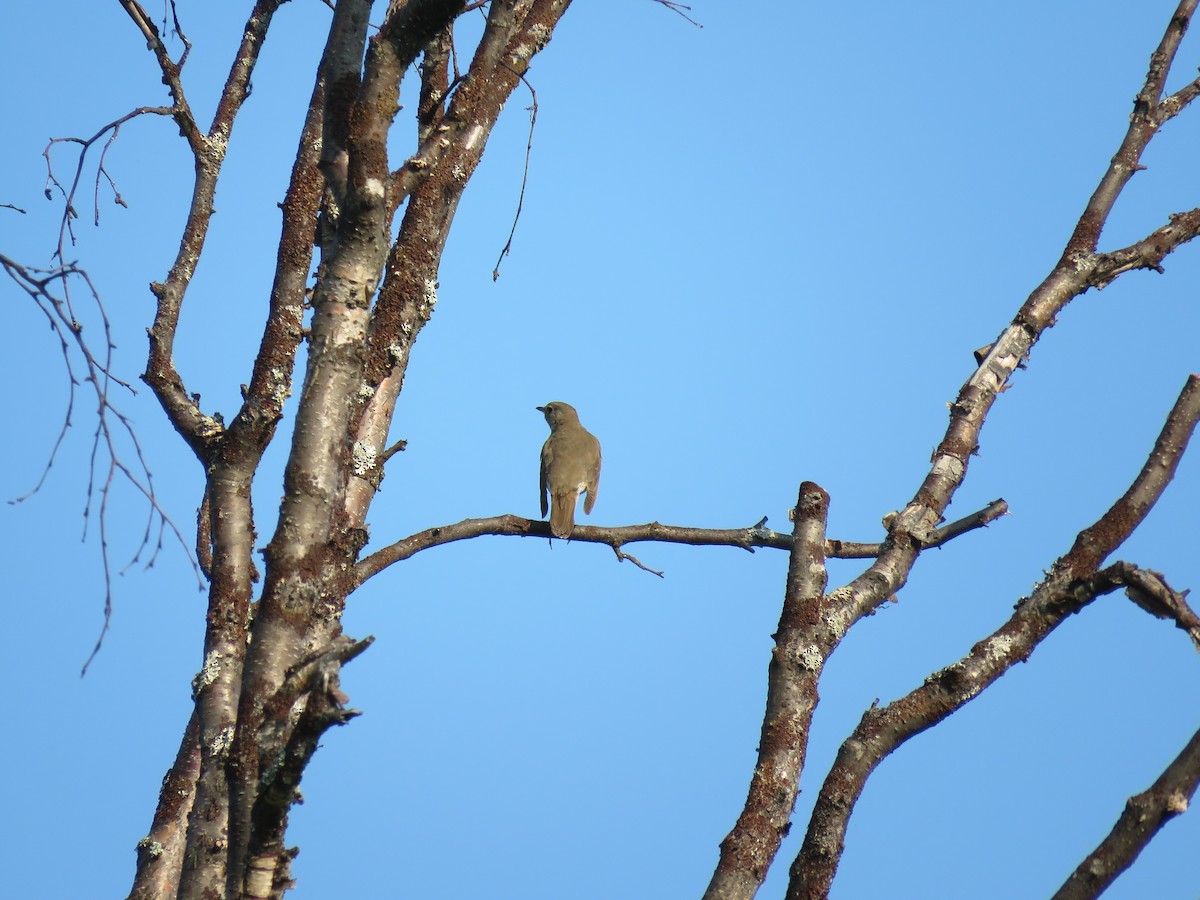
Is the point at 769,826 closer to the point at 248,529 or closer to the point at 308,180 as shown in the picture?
the point at 248,529

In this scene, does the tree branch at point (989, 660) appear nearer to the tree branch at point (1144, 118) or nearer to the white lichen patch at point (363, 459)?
the tree branch at point (1144, 118)

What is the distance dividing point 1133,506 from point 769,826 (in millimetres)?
1344

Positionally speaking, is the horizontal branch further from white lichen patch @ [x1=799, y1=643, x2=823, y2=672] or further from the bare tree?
white lichen patch @ [x1=799, y1=643, x2=823, y2=672]

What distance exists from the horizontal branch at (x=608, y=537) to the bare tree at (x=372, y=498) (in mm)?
23

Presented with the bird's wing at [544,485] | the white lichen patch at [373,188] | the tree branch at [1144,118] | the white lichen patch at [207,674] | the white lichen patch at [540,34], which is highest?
the bird's wing at [544,485]

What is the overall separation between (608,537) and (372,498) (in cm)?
164

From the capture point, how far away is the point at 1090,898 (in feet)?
8.02

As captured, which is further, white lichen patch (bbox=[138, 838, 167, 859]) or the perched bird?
the perched bird

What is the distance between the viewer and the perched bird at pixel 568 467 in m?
9.16

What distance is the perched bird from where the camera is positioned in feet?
30.0

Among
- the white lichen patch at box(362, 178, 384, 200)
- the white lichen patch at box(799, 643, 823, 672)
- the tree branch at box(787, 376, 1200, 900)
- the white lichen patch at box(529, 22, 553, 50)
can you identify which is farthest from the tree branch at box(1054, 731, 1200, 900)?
the white lichen patch at box(529, 22, 553, 50)

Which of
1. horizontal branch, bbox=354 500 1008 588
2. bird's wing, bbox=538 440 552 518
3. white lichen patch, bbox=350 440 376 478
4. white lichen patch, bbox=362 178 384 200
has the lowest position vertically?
white lichen patch, bbox=362 178 384 200

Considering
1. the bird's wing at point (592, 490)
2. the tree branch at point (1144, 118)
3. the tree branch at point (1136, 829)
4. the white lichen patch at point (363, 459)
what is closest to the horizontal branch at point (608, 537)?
the white lichen patch at point (363, 459)

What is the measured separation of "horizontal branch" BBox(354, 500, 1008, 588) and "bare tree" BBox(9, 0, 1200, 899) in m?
0.02
